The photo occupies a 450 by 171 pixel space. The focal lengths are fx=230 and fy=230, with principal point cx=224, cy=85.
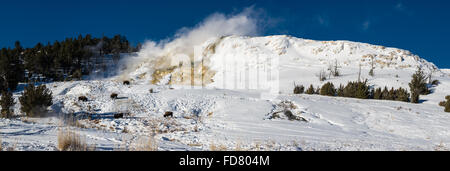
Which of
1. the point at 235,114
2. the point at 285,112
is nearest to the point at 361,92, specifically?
the point at 285,112

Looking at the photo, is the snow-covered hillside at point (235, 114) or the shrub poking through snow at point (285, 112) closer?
the snow-covered hillside at point (235, 114)

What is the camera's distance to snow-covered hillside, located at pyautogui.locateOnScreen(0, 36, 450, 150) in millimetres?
7613

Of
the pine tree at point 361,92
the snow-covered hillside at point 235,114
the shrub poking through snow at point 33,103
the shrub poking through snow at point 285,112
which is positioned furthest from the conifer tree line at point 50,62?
the pine tree at point 361,92

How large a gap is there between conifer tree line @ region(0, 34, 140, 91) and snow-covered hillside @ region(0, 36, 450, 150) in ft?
30.1

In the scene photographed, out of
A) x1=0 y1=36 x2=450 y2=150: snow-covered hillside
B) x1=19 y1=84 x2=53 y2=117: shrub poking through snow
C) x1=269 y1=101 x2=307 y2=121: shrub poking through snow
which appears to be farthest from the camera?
x1=269 y1=101 x2=307 y2=121: shrub poking through snow

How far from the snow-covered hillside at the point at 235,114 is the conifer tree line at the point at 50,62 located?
918 centimetres

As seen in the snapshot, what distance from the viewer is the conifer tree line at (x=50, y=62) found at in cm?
3256

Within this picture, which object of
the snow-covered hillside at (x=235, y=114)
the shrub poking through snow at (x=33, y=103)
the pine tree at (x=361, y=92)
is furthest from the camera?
the pine tree at (x=361, y=92)

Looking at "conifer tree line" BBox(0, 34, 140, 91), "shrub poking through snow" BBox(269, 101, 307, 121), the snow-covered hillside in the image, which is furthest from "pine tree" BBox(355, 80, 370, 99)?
→ "conifer tree line" BBox(0, 34, 140, 91)

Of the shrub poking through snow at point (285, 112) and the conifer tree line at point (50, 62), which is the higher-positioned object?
the conifer tree line at point (50, 62)

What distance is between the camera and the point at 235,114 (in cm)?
1538

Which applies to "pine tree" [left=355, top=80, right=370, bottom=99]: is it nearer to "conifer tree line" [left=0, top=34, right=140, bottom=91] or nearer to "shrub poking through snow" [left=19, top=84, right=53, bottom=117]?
"shrub poking through snow" [left=19, top=84, right=53, bottom=117]

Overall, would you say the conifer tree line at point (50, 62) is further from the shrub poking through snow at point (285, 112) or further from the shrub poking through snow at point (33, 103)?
the shrub poking through snow at point (285, 112)
